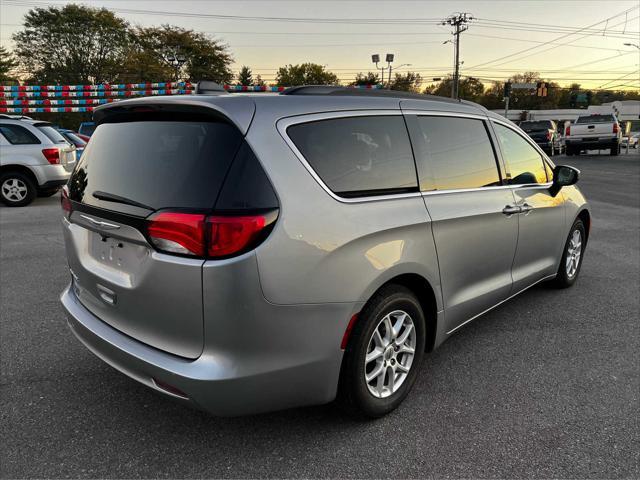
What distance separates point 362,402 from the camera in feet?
8.25

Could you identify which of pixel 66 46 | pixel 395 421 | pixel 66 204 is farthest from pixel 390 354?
pixel 66 46

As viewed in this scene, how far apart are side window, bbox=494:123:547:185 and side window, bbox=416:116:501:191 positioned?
22cm

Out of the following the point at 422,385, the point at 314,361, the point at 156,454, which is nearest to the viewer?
the point at 314,361

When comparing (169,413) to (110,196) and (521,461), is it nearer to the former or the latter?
(110,196)

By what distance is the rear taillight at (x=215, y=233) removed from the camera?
198 cm

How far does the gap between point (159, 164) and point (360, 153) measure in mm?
992

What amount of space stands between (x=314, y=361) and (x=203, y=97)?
1.32m

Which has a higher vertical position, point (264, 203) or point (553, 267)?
point (264, 203)

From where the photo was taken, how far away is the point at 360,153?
8.32ft

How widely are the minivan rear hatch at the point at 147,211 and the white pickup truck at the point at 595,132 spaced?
26.2 metres

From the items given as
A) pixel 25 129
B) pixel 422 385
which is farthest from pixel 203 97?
pixel 25 129

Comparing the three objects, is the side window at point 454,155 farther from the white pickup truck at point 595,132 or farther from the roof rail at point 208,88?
the white pickup truck at point 595,132

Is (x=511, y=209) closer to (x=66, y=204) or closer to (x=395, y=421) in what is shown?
(x=395, y=421)

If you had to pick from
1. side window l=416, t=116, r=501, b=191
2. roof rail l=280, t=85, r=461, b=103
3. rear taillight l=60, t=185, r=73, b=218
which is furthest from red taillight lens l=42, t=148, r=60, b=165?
side window l=416, t=116, r=501, b=191
